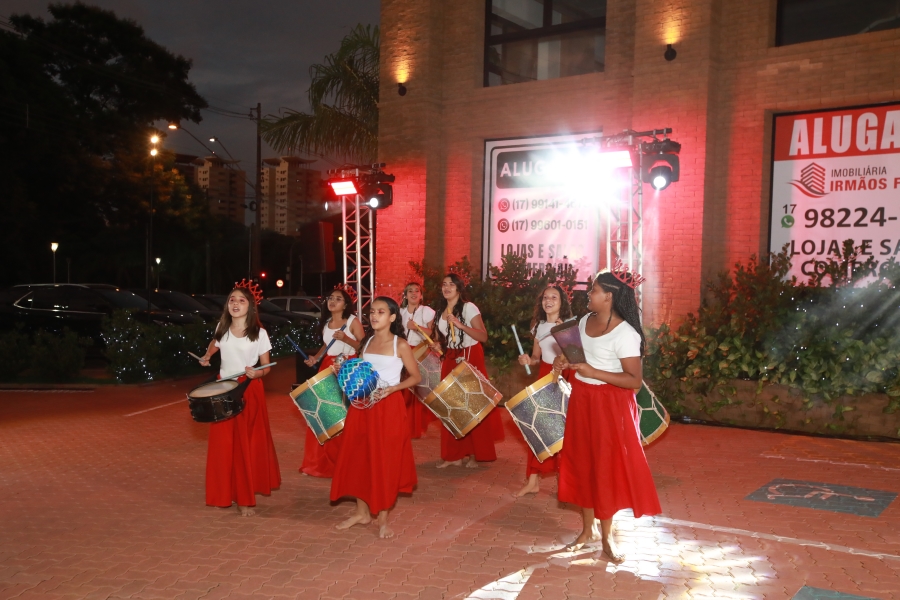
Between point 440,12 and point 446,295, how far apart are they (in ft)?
29.2

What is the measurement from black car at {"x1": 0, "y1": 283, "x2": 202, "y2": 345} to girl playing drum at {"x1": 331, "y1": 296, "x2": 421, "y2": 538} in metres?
12.6

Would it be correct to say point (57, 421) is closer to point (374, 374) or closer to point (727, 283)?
point (374, 374)

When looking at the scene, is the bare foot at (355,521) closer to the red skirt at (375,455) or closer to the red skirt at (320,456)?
the red skirt at (375,455)

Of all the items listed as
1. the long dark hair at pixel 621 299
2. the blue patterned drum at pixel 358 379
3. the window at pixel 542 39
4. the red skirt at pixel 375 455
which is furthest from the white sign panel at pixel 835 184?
the blue patterned drum at pixel 358 379

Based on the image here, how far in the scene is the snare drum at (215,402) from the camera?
640 centimetres

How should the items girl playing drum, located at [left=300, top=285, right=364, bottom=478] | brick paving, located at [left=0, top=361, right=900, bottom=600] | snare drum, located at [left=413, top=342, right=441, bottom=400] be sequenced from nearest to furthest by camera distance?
brick paving, located at [left=0, top=361, right=900, bottom=600]
girl playing drum, located at [left=300, top=285, right=364, bottom=478]
snare drum, located at [left=413, top=342, right=441, bottom=400]

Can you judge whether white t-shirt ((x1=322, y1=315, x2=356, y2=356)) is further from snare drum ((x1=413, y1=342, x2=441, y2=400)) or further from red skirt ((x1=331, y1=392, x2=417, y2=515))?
red skirt ((x1=331, y1=392, x2=417, y2=515))

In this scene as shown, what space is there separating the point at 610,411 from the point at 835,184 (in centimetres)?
870

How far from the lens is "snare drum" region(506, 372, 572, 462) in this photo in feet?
21.3

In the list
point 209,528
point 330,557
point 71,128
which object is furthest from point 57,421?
point 71,128

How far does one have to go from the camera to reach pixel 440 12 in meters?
15.9

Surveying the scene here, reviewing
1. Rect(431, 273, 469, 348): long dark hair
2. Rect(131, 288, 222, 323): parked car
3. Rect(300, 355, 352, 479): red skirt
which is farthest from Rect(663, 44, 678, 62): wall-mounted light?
Rect(131, 288, 222, 323): parked car

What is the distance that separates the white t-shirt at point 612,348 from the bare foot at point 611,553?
1085mm

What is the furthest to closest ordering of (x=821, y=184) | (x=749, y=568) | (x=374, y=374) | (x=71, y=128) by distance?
(x=71, y=128) → (x=821, y=184) → (x=374, y=374) → (x=749, y=568)
